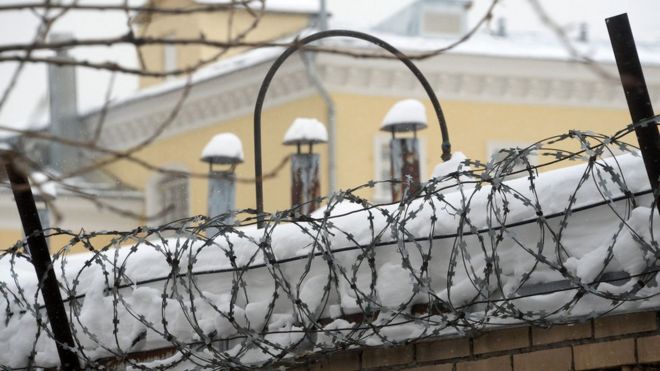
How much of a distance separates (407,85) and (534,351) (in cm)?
2325

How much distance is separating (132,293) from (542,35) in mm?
24577

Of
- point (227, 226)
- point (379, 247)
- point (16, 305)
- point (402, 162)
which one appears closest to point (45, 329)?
point (16, 305)

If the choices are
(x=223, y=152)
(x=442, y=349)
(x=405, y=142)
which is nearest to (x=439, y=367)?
(x=442, y=349)

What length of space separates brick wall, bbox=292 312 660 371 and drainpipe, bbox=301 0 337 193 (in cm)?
2157

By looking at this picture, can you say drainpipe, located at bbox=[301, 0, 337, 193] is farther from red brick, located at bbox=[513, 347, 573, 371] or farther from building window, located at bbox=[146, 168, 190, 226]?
red brick, located at bbox=[513, 347, 573, 371]

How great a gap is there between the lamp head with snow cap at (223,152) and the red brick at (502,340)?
7348 mm

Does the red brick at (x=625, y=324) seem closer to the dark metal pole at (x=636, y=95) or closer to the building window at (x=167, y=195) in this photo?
the dark metal pole at (x=636, y=95)

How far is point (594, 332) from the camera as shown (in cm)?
477

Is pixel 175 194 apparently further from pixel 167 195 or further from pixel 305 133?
pixel 305 133

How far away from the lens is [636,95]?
4469 mm

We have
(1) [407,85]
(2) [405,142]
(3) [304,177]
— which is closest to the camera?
(3) [304,177]

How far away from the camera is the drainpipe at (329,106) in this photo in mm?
26891

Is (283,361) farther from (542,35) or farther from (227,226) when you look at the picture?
(542,35)

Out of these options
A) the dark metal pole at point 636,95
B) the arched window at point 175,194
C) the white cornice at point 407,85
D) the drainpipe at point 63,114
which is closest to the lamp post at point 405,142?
the dark metal pole at point 636,95
